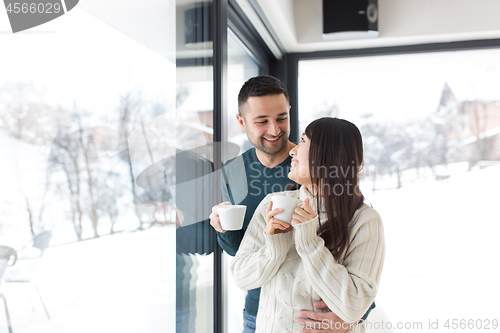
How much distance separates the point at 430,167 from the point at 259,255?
257 centimetres

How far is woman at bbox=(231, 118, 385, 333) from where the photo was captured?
2.82 ft

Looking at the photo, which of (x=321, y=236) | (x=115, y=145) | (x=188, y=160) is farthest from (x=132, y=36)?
(x=321, y=236)

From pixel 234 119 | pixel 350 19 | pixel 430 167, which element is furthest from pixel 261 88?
pixel 430 167

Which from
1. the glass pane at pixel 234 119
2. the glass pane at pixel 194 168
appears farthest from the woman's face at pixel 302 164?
the glass pane at pixel 234 119

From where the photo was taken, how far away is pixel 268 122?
4.51 ft

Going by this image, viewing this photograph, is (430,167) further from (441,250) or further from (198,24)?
(198,24)

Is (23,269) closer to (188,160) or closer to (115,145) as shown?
(115,145)

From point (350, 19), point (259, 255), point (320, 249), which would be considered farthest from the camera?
point (350, 19)

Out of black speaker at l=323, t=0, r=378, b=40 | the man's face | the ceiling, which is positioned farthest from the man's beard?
black speaker at l=323, t=0, r=378, b=40

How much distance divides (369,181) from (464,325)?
1.28 m

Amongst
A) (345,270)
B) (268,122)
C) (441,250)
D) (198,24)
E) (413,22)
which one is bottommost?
(441,250)

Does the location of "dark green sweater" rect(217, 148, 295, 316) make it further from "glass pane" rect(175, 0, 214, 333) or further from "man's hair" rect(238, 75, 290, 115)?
"man's hair" rect(238, 75, 290, 115)

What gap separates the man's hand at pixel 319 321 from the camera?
0.91 m

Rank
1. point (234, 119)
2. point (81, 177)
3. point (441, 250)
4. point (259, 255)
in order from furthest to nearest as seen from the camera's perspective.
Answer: point (441, 250), point (234, 119), point (259, 255), point (81, 177)
